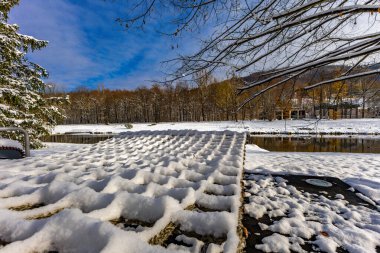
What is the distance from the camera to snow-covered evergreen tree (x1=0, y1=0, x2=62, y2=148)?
10.4 m

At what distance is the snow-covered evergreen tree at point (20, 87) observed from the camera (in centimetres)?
1036

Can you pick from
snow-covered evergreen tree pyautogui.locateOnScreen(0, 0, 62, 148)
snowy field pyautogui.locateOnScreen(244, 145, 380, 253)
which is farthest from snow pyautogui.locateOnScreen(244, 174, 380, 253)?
snow-covered evergreen tree pyautogui.locateOnScreen(0, 0, 62, 148)

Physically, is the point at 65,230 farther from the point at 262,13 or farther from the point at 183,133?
the point at 183,133

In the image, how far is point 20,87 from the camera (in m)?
11.8

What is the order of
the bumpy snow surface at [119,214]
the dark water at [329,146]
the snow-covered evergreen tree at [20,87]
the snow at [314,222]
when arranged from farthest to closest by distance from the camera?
the dark water at [329,146]
the snow-covered evergreen tree at [20,87]
the snow at [314,222]
the bumpy snow surface at [119,214]

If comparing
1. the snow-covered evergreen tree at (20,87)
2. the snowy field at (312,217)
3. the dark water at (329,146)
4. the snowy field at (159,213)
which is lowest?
the dark water at (329,146)

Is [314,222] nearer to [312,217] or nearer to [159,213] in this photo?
[312,217]

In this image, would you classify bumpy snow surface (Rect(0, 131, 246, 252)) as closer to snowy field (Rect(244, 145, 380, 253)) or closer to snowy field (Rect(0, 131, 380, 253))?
snowy field (Rect(0, 131, 380, 253))

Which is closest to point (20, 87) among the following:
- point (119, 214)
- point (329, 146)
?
point (119, 214)

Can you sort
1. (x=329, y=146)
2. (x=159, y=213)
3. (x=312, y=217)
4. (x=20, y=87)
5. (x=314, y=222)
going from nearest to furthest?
(x=159, y=213)
(x=314, y=222)
(x=312, y=217)
(x=20, y=87)
(x=329, y=146)

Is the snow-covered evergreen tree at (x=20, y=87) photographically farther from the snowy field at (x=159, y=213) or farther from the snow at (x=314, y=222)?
the snow at (x=314, y=222)

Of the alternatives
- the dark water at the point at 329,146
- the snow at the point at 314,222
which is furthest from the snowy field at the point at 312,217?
the dark water at the point at 329,146

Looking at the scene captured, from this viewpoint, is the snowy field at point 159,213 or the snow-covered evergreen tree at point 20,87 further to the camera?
the snow-covered evergreen tree at point 20,87

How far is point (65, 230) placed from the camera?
121cm
